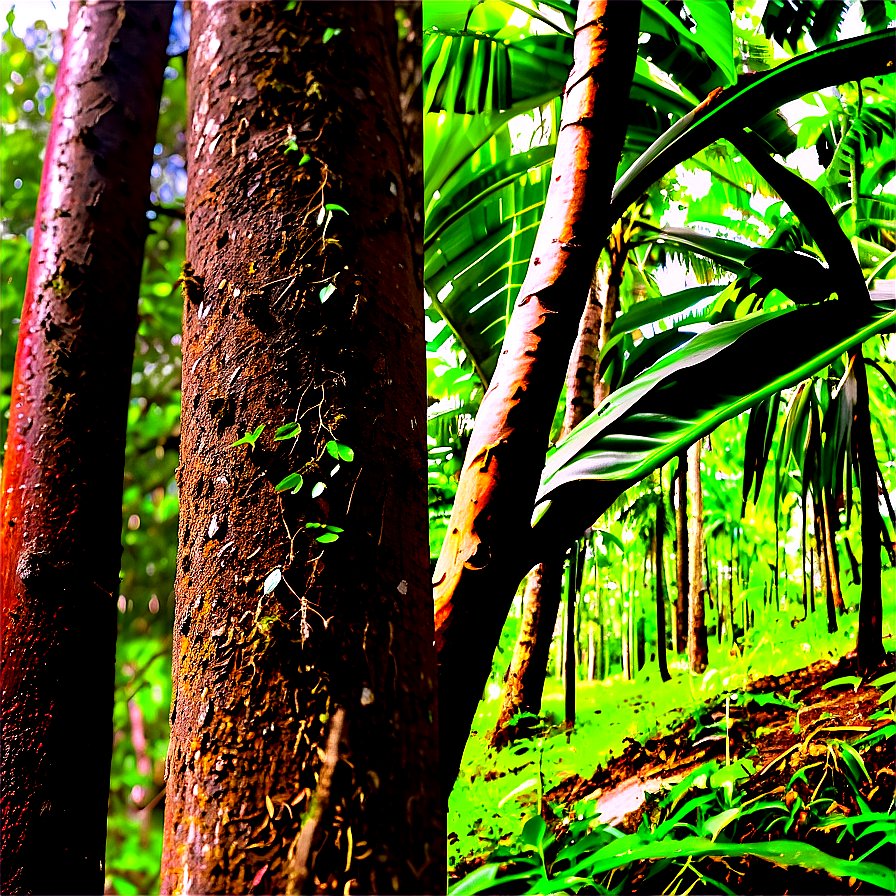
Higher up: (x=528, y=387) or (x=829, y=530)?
(x=528, y=387)

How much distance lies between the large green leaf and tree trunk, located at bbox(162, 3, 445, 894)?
35 centimetres

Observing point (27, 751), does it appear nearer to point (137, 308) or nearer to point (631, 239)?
point (137, 308)

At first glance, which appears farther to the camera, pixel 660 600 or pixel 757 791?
pixel 660 600

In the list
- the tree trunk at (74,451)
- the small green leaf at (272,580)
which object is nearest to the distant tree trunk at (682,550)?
the tree trunk at (74,451)

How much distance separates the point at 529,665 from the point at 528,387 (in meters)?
1.78

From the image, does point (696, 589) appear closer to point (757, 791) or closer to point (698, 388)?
point (757, 791)

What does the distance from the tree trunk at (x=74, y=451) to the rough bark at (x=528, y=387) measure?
858 millimetres

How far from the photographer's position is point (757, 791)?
4.90 feet

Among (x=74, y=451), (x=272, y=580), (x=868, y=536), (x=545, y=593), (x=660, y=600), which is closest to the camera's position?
(x=272, y=580)

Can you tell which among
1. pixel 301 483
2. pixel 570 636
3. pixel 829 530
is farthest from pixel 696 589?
pixel 301 483

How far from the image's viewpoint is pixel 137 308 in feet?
5.07

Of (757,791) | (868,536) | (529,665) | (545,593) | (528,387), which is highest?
(528,387)

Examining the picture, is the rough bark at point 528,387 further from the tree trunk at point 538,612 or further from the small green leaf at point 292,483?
the tree trunk at point 538,612

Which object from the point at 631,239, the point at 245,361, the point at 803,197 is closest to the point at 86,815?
the point at 245,361
